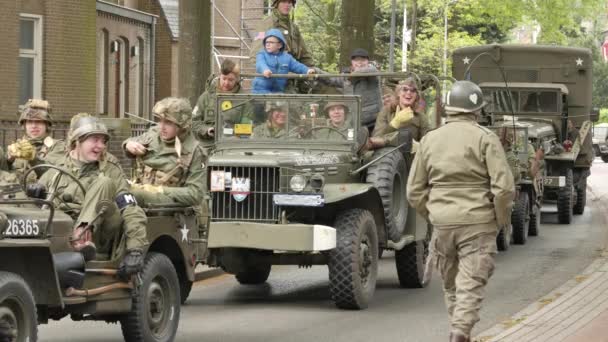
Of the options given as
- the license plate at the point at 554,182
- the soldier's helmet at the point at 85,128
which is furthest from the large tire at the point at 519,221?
the soldier's helmet at the point at 85,128

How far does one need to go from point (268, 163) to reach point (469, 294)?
4.55 m

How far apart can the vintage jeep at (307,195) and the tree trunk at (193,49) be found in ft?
15.4

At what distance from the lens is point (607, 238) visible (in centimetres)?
2170

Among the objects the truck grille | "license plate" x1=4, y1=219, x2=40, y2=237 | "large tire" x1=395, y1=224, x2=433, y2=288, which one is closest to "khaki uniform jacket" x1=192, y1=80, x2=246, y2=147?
the truck grille

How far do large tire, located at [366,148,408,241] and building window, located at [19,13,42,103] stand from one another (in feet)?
49.2

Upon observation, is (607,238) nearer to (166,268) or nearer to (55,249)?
(166,268)

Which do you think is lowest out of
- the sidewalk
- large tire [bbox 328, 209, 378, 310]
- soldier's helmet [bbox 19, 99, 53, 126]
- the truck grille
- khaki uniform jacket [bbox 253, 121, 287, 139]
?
the sidewalk

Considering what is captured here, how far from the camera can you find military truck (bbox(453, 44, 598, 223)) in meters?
25.0

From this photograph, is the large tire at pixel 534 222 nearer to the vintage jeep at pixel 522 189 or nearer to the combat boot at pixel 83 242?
the vintage jeep at pixel 522 189

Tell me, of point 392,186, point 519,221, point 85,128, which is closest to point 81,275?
point 85,128

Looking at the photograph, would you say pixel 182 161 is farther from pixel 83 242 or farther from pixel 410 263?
pixel 410 263

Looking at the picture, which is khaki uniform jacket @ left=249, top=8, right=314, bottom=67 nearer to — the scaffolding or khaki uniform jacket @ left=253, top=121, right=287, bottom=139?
khaki uniform jacket @ left=253, top=121, right=287, bottom=139

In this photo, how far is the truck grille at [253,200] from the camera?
12984 mm

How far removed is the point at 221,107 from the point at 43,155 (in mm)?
3674
